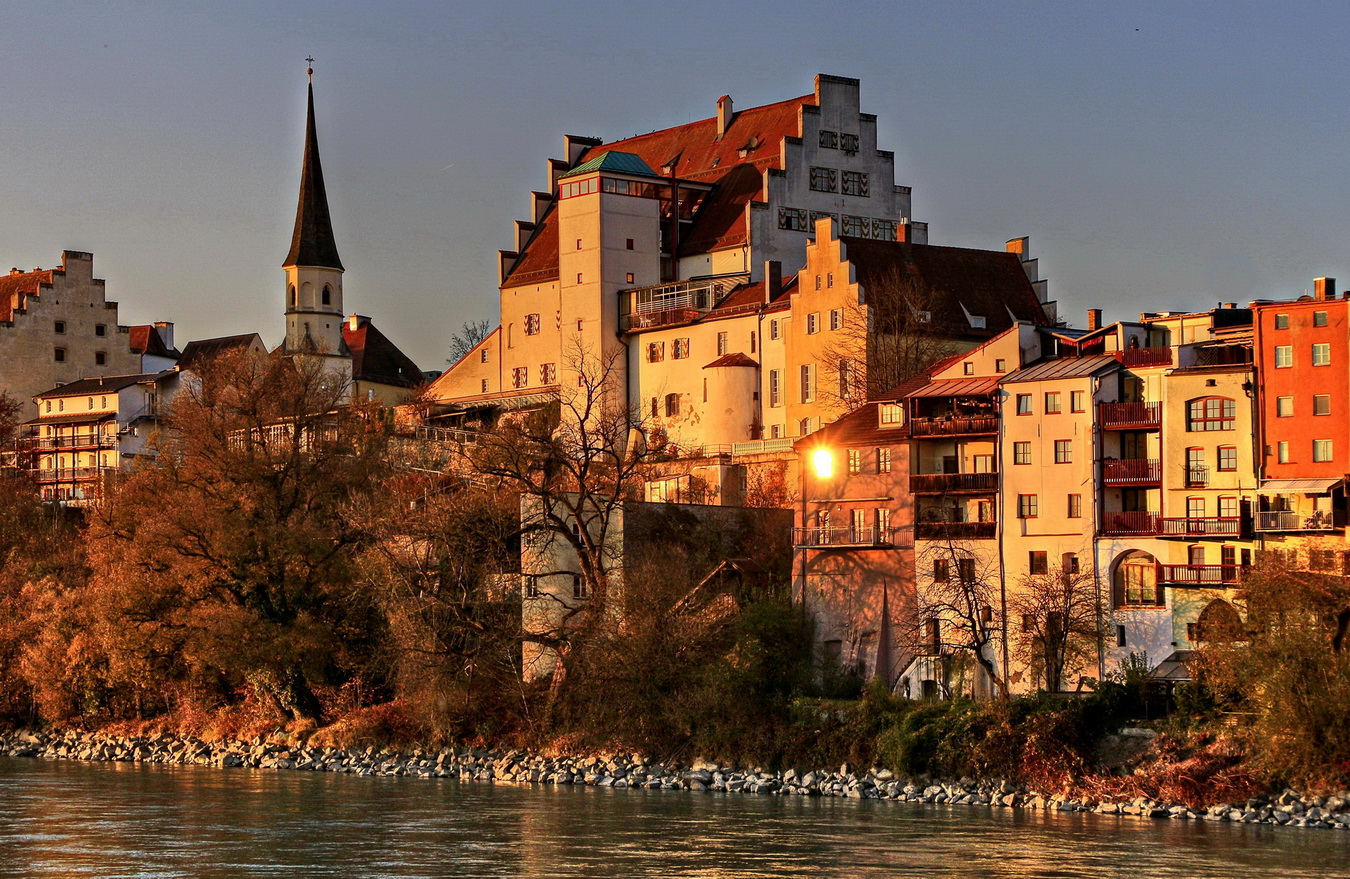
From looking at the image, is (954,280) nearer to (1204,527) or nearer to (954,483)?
(954,483)

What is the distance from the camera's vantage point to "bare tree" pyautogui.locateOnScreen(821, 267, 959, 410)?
238ft

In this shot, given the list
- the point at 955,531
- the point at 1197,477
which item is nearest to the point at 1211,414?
the point at 1197,477

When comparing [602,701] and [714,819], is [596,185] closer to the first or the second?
[602,701]

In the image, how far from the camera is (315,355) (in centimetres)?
10262

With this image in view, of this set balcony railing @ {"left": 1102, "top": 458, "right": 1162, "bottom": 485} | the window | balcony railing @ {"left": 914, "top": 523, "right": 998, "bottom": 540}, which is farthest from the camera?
balcony railing @ {"left": 914, "top": 523, "right": 998, "bottom": 540}

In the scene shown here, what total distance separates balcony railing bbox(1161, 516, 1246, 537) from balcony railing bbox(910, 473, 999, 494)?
18.2ft

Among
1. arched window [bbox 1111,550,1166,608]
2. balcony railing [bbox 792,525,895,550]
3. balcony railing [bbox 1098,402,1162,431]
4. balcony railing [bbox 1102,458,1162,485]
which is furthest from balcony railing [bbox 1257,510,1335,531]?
balcony railing [bbox 792,525,895,550]

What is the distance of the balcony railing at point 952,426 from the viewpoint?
5888cm

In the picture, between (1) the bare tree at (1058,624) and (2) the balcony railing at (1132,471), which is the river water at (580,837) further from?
(2) the balcony railing at (1132,471)

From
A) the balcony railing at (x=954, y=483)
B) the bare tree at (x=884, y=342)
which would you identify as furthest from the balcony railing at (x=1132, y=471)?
the bare tree at (x=884, y=342)

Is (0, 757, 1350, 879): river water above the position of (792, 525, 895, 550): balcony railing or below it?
below

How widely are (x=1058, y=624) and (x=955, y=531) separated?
4.64m

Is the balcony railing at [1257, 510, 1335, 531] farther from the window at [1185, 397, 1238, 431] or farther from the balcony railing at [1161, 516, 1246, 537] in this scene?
the window at [1185, 397, 1238, 431]

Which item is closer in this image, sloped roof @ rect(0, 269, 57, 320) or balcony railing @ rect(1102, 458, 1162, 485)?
balcony railing @ rect(1102, 458, 1162, 485)
